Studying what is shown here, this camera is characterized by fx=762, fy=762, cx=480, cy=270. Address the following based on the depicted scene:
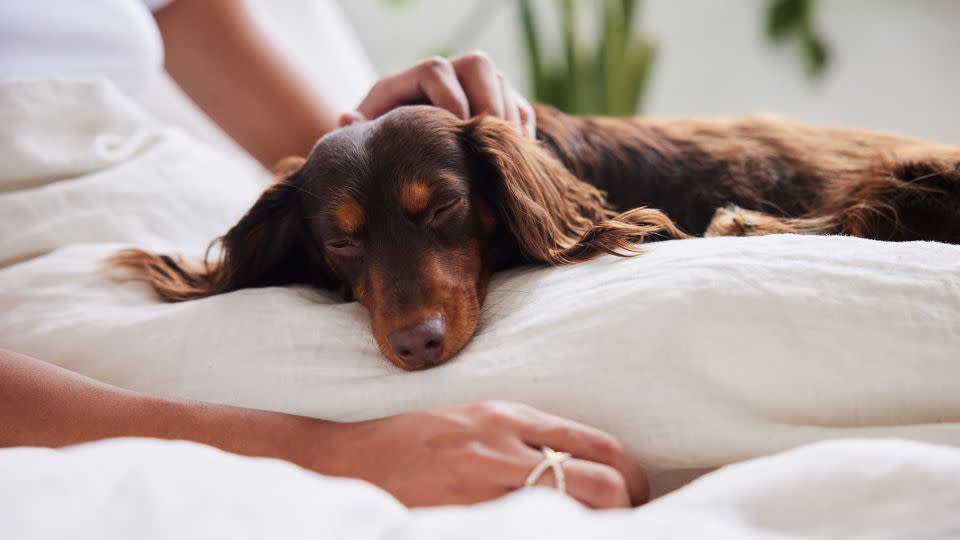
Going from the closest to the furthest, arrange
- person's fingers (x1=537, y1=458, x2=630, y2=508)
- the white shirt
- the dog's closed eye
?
1. person's fingers (x1=537, y1=458, x2=630, y2=508)
2. the dog's closed eye
3. the white shirt

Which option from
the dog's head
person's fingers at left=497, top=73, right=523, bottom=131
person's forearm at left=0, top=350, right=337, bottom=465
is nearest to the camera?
person's forearm at left=0, top=350, right=337, bottom=465

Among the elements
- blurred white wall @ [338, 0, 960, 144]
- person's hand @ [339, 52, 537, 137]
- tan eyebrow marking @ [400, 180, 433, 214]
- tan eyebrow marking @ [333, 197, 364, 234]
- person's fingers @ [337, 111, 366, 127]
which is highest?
person's hand @ [339, 52, 537, 137]

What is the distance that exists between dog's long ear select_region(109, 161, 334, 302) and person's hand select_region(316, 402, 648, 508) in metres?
0.73

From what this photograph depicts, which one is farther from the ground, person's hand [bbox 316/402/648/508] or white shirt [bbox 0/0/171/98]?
white shirt [bbox 0/0/171/98]

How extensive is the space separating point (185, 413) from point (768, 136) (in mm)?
1502

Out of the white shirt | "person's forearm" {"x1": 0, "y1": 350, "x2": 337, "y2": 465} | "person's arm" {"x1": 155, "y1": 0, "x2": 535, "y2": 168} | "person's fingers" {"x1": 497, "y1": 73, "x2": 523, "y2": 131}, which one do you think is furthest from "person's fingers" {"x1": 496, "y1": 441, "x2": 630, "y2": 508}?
the white shirt

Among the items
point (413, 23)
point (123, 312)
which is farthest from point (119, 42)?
point (413, 23)

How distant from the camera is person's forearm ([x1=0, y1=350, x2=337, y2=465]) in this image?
99 cm

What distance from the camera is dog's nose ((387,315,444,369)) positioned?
1.12 metres

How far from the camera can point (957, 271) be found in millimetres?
999

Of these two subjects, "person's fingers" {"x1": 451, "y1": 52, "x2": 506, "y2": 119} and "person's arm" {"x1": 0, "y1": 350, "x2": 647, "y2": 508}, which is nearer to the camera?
"person's arm" {"x1": 0, "y1": 350, "x2": 647, "y2": 508}

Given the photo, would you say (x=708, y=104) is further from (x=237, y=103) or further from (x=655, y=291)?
(x=655, y=291)

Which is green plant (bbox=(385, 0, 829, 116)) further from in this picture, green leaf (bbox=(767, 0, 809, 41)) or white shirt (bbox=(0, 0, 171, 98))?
white shirt (bbox=(0, 0, 171, 98))

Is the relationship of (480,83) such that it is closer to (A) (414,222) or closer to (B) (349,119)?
(B) (349,119)
